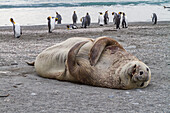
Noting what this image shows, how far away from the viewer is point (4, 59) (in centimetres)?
738

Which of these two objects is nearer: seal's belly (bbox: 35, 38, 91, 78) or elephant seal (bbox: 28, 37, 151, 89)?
elephant seal (bbox: 28, 37, 151, 89)

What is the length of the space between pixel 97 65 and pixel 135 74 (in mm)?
793

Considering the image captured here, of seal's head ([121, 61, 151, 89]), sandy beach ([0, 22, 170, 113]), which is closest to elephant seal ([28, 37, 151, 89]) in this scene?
seal's head ([121, 61, 151, 89])

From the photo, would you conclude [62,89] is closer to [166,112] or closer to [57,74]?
[57,74]

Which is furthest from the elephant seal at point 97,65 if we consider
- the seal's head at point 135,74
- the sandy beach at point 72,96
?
the sandy beach at point 72,96

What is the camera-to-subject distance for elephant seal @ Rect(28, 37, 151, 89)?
4195 millimetres

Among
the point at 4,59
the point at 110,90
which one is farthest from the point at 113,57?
the point at 4,59

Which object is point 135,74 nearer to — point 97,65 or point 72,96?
point 97,65

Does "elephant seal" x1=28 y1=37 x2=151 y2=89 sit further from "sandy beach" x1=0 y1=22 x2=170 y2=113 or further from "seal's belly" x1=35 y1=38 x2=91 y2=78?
"sandy beach" x1=0 y1=22 x2=170 y2=113

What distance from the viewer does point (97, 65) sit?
4.62 meters

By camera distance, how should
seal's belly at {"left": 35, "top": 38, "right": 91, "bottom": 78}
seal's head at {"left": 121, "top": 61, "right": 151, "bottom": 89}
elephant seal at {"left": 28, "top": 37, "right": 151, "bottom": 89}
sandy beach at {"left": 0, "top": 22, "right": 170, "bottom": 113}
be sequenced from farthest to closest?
seal's belly at {"left": 35, "top": 38, "right": 91, "bottom": 78} < elephant seal at {"left": 28, "top": 37, "right": 151, "bottom": 89} < seal's head at {"left": 121, "top": 61, "right": 151, "bottom": 89} < sandy beach at {"left": 0, "top": 22, "right": 170, "bottom": 113}

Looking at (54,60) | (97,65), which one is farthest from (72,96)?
(54,60)

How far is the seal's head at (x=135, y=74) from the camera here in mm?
4062

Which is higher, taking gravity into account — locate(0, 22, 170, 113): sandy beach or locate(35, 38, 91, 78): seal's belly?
locate(35, 38, 91, 78): seal's belly
